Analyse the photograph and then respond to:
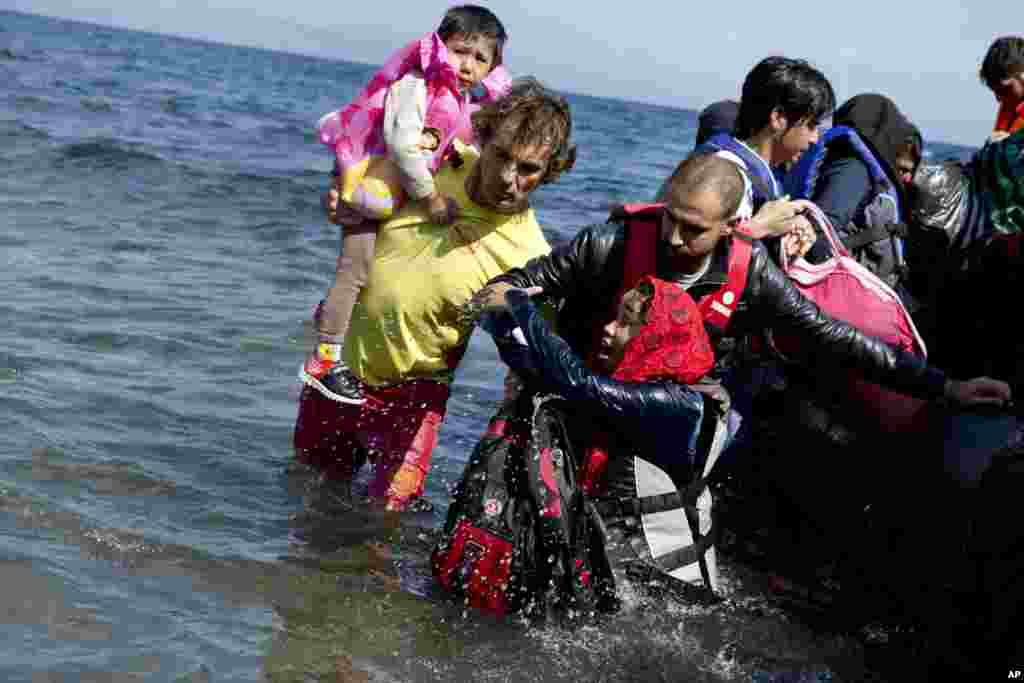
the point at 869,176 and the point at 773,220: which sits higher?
the point at 869,176

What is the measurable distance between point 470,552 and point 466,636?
0.32 meters

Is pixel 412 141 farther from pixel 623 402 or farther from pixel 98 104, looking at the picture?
pixel 98 104

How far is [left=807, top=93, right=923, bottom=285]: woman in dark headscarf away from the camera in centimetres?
507

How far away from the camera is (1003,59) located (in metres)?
6.31

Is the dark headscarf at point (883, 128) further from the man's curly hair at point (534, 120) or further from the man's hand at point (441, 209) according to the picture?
the man's hand at point (441, 209)

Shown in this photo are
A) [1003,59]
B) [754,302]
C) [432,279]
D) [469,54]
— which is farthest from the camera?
[1003,59]

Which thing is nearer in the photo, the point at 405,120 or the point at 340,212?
the point at 405,120

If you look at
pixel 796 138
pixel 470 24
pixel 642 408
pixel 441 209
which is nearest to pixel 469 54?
pixel 470 24

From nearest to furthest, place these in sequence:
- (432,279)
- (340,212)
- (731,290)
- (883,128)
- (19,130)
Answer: (731,290)
(432,279)
(340,212)
(883,128)
(19,130)

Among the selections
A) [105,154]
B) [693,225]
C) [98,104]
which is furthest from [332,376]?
[98,104]

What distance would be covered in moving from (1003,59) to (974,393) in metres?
2.72

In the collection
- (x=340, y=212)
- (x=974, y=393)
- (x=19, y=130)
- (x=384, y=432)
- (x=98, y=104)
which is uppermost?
(x=340, y=212)

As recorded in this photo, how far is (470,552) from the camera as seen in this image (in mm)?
4234

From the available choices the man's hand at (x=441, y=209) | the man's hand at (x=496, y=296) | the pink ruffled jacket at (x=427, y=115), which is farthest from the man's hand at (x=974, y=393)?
the pink ruffled jacket at (x=427, y=115)
